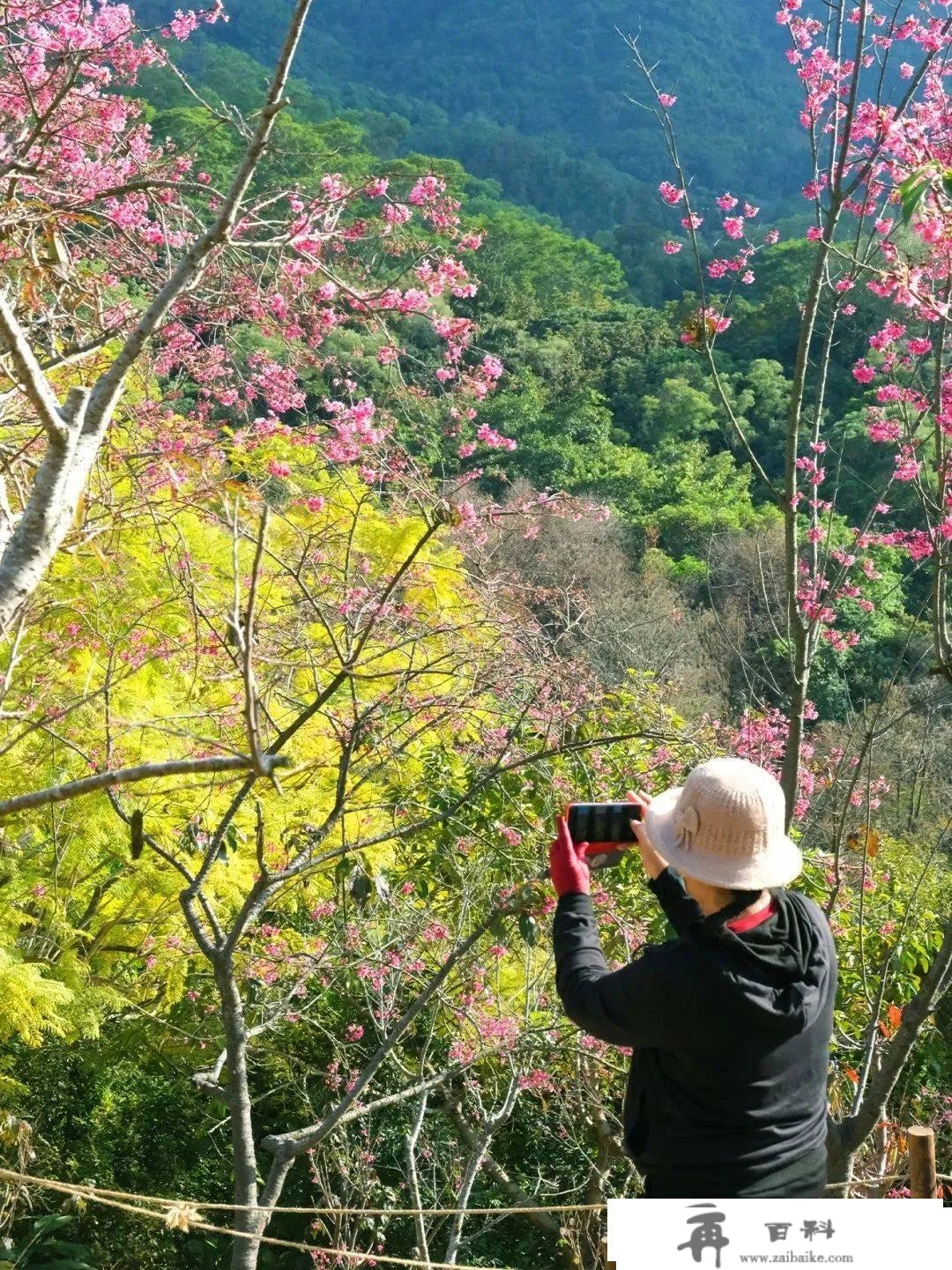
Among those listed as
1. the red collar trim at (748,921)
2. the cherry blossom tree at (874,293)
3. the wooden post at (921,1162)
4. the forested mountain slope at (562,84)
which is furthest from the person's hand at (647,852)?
the forested mountain slope at (562,84)

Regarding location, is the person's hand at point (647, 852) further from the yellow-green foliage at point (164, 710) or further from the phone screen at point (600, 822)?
the yellow-green foliage at point (164, 710)

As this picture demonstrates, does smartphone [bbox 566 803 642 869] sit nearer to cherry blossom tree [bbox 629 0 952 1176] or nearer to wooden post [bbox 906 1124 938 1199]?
wooden post [bbox 906 1124 938 1199]

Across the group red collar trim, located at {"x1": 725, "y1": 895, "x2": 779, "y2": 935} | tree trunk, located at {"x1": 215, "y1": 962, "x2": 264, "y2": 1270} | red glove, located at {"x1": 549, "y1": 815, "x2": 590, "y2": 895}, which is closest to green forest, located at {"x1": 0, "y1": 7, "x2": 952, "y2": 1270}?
tree trunk, located at {"x1": 215, "y1": 962, "x2": 264, "y2": 1270}

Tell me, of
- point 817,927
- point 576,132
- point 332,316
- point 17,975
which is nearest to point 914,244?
point 332,316

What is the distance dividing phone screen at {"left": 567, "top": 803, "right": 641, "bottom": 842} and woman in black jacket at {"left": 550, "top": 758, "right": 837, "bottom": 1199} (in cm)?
24

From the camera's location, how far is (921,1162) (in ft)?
6.25

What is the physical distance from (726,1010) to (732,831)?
21cm

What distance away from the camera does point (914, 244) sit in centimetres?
390

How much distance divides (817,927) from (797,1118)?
0.77ft

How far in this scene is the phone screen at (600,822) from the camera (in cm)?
173

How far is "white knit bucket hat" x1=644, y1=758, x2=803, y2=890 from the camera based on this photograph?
1.41 metres

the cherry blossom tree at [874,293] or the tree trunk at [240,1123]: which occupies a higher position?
the cherry blossom tree at [874,293]

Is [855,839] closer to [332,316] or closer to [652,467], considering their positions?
[332,316]

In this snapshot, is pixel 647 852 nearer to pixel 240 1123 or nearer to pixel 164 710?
pixel 240 1123
